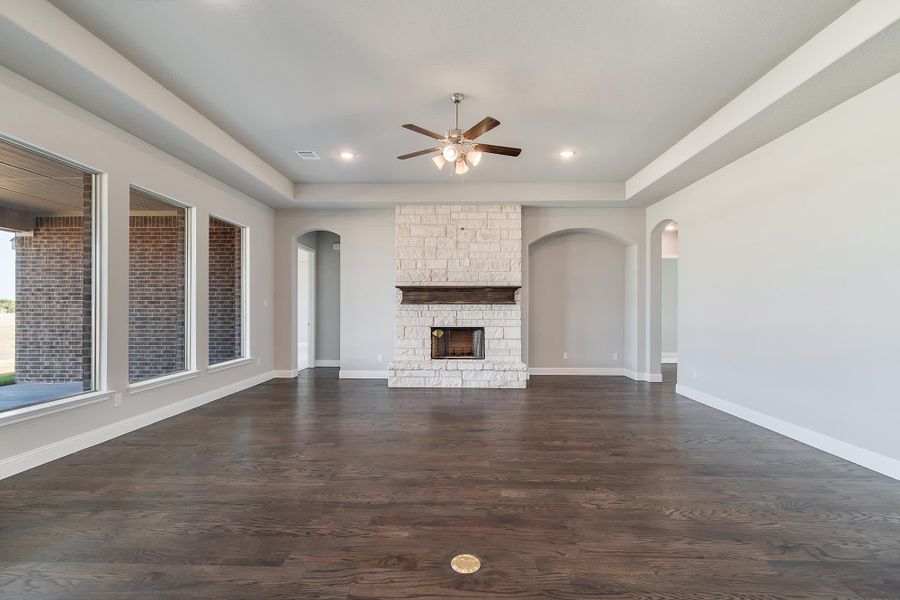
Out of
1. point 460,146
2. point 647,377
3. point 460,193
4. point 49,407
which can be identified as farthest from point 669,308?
point 49,407

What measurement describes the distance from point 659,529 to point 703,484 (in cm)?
79

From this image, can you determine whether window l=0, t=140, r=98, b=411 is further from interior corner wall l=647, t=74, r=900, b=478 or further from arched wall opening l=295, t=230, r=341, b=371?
interior corner wall l=647, t=74, r=900, b=478

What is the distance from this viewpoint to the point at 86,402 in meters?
3.34

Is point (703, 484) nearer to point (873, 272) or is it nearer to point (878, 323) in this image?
point (878, 323)

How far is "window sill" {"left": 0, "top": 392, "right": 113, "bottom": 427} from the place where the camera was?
9.18 ft

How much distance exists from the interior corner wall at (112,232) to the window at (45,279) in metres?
0.13

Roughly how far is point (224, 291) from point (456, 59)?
4.24m

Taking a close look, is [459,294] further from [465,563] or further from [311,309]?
[465,563]

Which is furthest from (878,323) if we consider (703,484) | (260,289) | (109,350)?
(260,289)

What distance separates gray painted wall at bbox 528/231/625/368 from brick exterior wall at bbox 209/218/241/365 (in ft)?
14.9

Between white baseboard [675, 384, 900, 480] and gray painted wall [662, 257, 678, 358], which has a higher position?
gray painted wall [662, 257, 678, 358]

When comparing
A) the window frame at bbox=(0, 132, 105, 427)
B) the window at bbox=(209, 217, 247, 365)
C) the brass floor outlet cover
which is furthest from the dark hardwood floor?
the window at bbox=(209, 217, 247, 365)

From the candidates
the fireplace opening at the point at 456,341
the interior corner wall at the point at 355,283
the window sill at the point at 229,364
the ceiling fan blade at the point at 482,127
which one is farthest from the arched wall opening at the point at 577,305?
the window sill at the point at 229,364

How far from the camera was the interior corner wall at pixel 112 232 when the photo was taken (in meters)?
2.88
